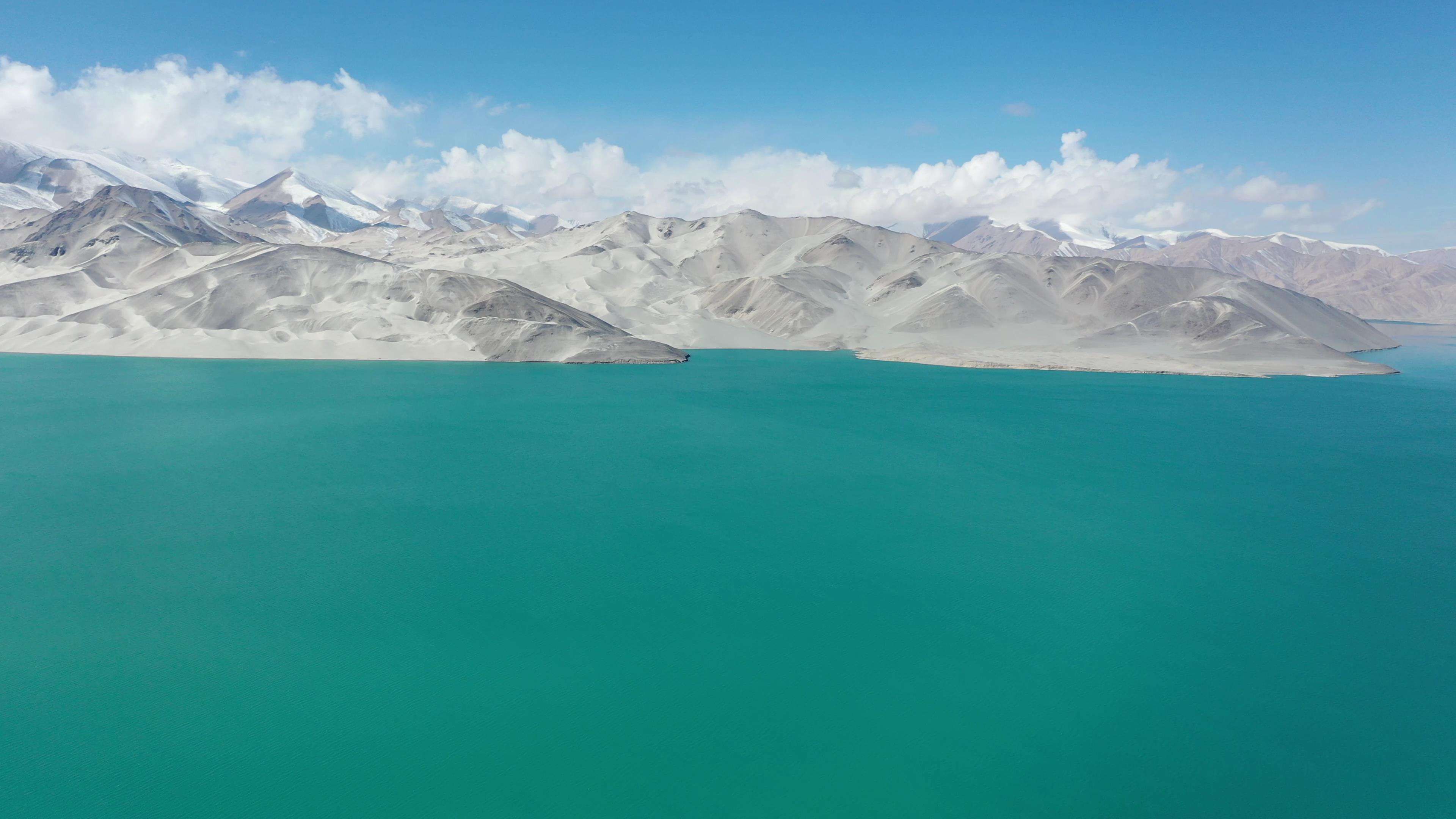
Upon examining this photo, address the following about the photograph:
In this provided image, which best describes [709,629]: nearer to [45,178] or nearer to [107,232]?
[107,232]

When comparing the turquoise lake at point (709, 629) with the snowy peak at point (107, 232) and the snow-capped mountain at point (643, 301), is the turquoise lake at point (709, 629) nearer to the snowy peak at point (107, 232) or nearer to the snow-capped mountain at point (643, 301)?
the snow-capped mountain at point (643, 301)

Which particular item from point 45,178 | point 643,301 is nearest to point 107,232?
point 643,301

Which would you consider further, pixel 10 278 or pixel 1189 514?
pixel 10 278

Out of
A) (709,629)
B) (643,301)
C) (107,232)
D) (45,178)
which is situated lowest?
(709,629)

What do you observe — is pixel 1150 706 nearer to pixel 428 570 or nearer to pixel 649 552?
pixel 649 552

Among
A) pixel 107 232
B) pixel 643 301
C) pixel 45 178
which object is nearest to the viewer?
pixel 107 232

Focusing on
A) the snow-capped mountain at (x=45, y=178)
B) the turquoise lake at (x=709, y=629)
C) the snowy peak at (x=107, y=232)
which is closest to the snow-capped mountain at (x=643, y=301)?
the snowy peak at (x=107, y=232)

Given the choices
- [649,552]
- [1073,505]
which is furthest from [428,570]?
[1073,505]

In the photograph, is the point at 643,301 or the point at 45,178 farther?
the point at 45,178
